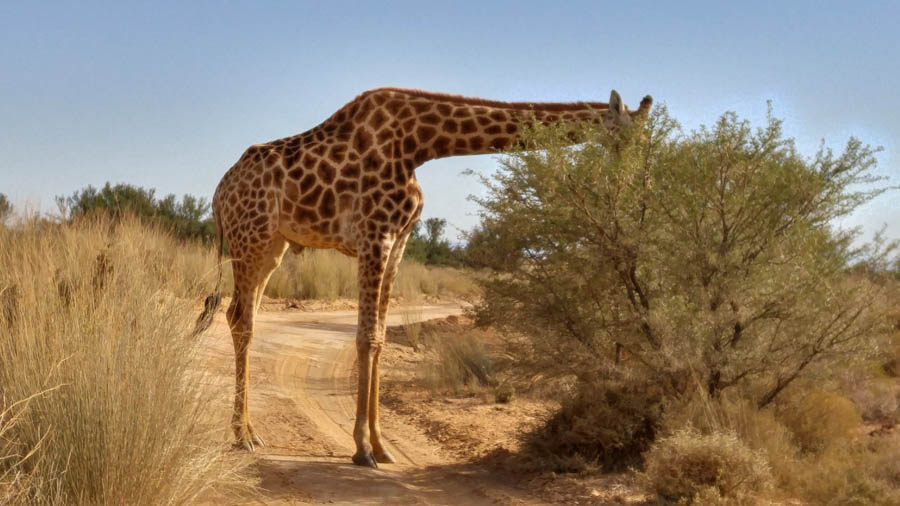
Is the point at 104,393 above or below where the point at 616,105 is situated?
below

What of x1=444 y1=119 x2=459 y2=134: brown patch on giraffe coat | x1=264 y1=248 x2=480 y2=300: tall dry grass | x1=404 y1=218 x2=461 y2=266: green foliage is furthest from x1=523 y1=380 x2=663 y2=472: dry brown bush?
x1=404 y1=218 x2=461 y2=266: green foliage

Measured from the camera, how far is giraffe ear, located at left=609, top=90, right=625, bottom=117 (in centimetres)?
692

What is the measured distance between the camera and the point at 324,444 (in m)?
7.54

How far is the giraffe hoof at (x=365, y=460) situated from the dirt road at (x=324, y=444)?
3.5 inches

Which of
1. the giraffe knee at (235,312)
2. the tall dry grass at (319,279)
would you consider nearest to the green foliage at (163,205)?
the tall dry grass at (319,279)

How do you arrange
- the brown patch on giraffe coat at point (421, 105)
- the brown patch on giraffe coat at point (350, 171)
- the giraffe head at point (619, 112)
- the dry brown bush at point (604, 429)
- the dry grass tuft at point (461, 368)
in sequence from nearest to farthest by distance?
the dry brown bush at point (604, 429)
the giraffe head at point (619, 112)
the brown patch on giraffe coat at point (350, 171)
the brown patch on giraffe coat at point (421, 105)
the dry grass tuft at point (461, 368)

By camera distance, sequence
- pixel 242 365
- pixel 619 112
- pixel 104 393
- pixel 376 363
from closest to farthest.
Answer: pixel 104 393 < pixel 619 112 < pixel 376 363 < pixel 242 365

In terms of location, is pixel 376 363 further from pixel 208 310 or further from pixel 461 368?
pixel 461 368

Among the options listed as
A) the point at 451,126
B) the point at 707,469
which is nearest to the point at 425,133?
the point at 451,126

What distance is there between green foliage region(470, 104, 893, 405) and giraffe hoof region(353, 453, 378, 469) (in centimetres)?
165

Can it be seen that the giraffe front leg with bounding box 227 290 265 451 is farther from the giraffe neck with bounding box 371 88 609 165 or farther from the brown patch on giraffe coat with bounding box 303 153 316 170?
the giraffe neck with bounding box 371 88 609 165

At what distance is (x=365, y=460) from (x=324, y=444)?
0.95m

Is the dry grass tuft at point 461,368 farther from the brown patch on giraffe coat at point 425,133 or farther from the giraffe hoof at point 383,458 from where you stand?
the brown patch on giraffe coat at point 425,133

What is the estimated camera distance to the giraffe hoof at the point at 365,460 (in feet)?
22.0
